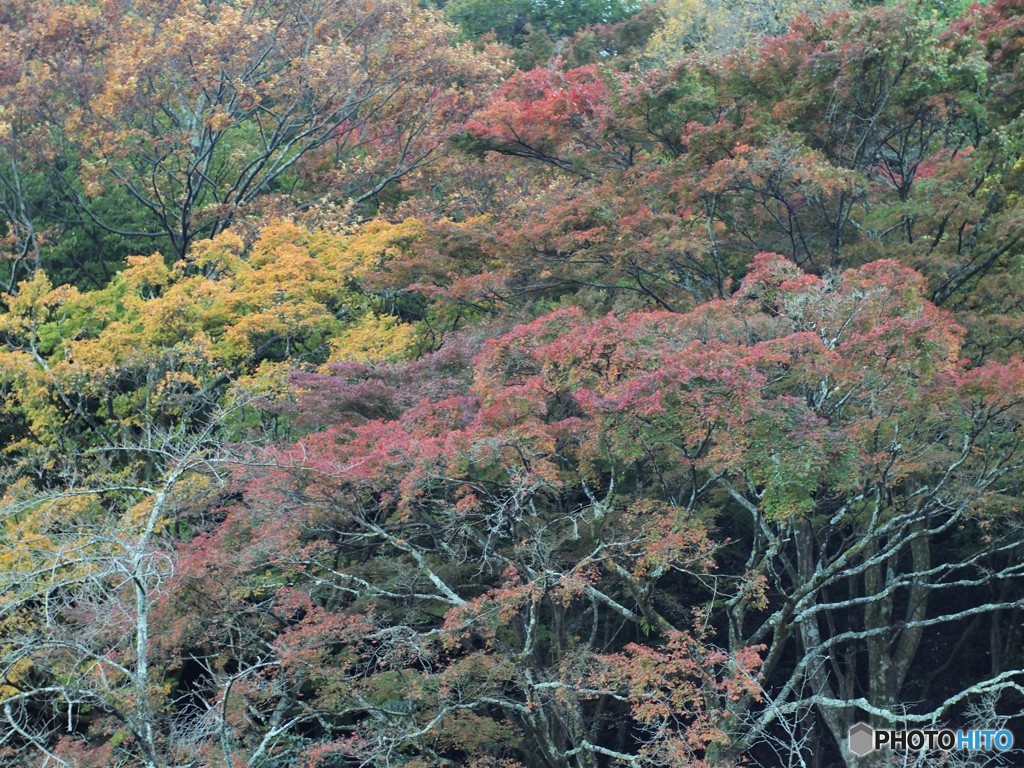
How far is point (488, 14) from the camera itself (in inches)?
1080

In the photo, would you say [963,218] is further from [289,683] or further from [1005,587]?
[289,683]

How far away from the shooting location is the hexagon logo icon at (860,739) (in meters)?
10.8

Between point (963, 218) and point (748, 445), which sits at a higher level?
point (963, 218)

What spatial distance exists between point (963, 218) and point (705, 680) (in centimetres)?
630

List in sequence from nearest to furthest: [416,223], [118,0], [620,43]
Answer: [416,223], [118,0], [620,43]

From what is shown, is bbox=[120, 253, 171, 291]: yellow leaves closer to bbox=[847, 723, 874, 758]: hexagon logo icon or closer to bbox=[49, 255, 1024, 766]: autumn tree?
bbox=[49, 255, 1024, 766]: autumn tree

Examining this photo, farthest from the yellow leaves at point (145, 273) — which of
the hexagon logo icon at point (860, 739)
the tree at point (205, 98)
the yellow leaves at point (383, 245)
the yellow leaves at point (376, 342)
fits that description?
the hexagon logo icon at point (860, 739)

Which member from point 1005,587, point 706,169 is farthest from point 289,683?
point 1005,587
